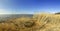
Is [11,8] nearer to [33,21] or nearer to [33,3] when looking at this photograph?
[33,3]

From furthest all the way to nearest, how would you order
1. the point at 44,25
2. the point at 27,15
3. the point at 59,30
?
the point at 27,15, the point at 44,25, the point at 59,30

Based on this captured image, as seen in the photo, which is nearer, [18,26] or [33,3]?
[18,26]

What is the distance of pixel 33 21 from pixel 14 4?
21.5 inches

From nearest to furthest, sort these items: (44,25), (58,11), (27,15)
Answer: (44,25), (27,15), (58,11)

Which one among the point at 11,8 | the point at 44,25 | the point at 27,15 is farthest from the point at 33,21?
the point at 11,8

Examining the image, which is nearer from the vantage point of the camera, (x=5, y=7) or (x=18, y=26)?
(x=18, y=26)

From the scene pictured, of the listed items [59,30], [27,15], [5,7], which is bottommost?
[59,30]

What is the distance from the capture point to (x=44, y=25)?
1.71 meters

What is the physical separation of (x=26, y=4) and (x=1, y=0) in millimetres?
439

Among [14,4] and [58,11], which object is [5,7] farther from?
[58,11]

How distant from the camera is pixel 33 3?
2164mm

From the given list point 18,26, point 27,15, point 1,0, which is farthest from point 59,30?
point 1,0

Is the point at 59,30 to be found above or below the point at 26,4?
below

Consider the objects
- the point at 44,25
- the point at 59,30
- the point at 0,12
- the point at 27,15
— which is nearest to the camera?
the point at 59,30
